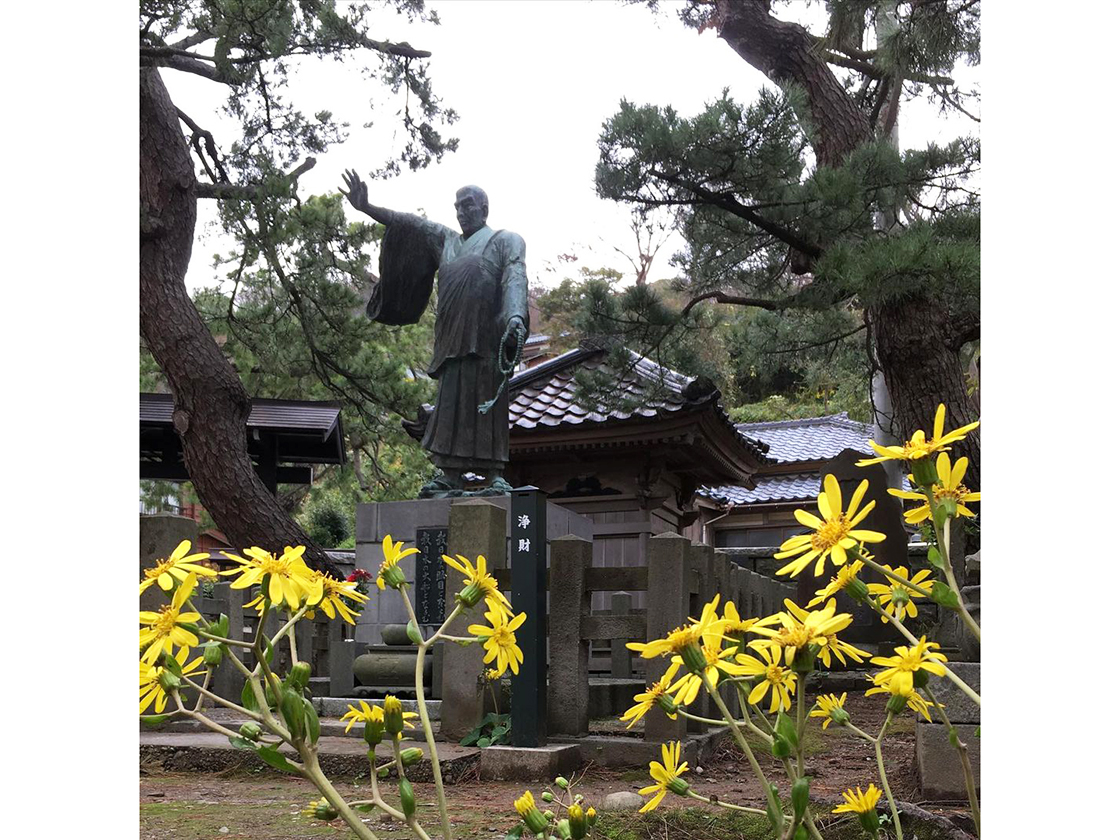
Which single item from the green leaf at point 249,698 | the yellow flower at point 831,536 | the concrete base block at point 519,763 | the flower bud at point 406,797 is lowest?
the concrete base block at point 519,763

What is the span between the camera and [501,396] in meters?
5.54

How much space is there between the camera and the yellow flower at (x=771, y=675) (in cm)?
75

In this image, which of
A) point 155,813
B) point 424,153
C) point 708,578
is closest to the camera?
point 155,813

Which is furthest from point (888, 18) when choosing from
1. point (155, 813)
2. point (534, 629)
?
point (155, 813)

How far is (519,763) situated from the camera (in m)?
3.39

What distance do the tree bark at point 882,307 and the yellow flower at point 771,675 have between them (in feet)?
13.4

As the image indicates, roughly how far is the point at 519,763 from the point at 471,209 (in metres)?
3.16

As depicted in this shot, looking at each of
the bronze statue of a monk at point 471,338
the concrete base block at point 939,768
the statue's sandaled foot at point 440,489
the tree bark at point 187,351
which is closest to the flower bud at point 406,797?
the concrete base block at point 939,768

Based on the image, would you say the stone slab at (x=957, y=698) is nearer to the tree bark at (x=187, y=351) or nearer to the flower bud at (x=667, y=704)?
the flower bud at (x=667, y=704)

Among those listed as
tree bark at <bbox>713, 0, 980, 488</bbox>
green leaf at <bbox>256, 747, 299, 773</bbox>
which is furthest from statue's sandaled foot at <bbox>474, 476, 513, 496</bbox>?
green leaf at <bbox>256, 747, 299, 773</bbox>

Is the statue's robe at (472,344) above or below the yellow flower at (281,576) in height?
above

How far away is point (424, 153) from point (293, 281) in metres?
1.38

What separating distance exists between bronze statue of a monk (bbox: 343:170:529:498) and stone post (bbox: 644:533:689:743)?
65.9 inches

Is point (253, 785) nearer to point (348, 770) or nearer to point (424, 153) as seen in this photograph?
point (348, 770)
